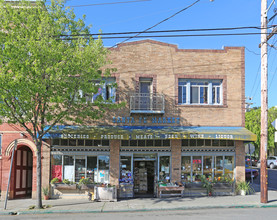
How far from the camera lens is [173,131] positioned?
1452cm

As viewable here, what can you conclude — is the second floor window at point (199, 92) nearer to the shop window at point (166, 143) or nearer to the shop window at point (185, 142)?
the shop window at point (185, 142)

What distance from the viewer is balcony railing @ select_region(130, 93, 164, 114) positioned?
15.5 m

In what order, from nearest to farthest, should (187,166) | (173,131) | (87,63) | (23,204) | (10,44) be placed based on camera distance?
1. (10,44)
2. (87,63)
3. (23,204)
4. (173,131)
5. (187,166)

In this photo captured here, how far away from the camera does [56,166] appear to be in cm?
1519

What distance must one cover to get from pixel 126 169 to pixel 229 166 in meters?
5.74

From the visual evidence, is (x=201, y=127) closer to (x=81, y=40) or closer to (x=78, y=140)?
(x=78, y=140)

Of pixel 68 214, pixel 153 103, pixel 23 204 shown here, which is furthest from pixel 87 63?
pixel 23 204

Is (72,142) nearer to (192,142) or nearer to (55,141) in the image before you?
(55,141)

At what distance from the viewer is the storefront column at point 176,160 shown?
50.1 feet

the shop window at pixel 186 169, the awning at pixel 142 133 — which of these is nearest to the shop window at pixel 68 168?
the awning at pixel 142 133

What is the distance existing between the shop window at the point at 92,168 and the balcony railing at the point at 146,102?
11.3 feet

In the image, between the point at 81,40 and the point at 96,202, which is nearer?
the point at 81,40

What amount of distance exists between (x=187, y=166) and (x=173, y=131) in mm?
2432

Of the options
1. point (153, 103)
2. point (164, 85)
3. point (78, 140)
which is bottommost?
point (78, 140)
